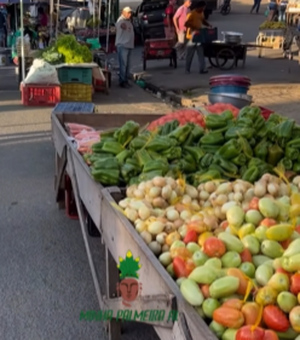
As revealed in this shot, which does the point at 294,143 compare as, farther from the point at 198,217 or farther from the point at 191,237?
the point at 191,237

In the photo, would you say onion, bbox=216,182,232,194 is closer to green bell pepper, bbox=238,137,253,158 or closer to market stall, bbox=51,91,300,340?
market stall, bbox=51,91,300,340

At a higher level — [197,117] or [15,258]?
[197,117]

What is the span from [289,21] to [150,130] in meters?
15.1

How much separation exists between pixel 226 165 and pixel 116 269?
3.89ft

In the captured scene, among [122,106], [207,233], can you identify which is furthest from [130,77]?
[207,233]

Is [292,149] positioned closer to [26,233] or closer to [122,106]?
[26,233]

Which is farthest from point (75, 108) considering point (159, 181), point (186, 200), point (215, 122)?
point (186, 200)

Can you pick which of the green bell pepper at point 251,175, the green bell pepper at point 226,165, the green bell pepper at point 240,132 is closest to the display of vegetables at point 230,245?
the green bell pepper at point 251,175

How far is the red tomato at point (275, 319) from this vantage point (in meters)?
2.34

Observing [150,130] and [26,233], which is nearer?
[150,130]

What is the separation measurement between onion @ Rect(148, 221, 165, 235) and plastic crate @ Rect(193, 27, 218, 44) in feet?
43.1

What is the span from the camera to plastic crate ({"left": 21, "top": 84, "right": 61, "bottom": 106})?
1187cm

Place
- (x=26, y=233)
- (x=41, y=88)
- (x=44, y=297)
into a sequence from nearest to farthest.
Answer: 1. (x=44, y=297)
2. (x=26, y=233)
3. (x=41, y=88)

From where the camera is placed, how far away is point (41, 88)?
11.9 metres
